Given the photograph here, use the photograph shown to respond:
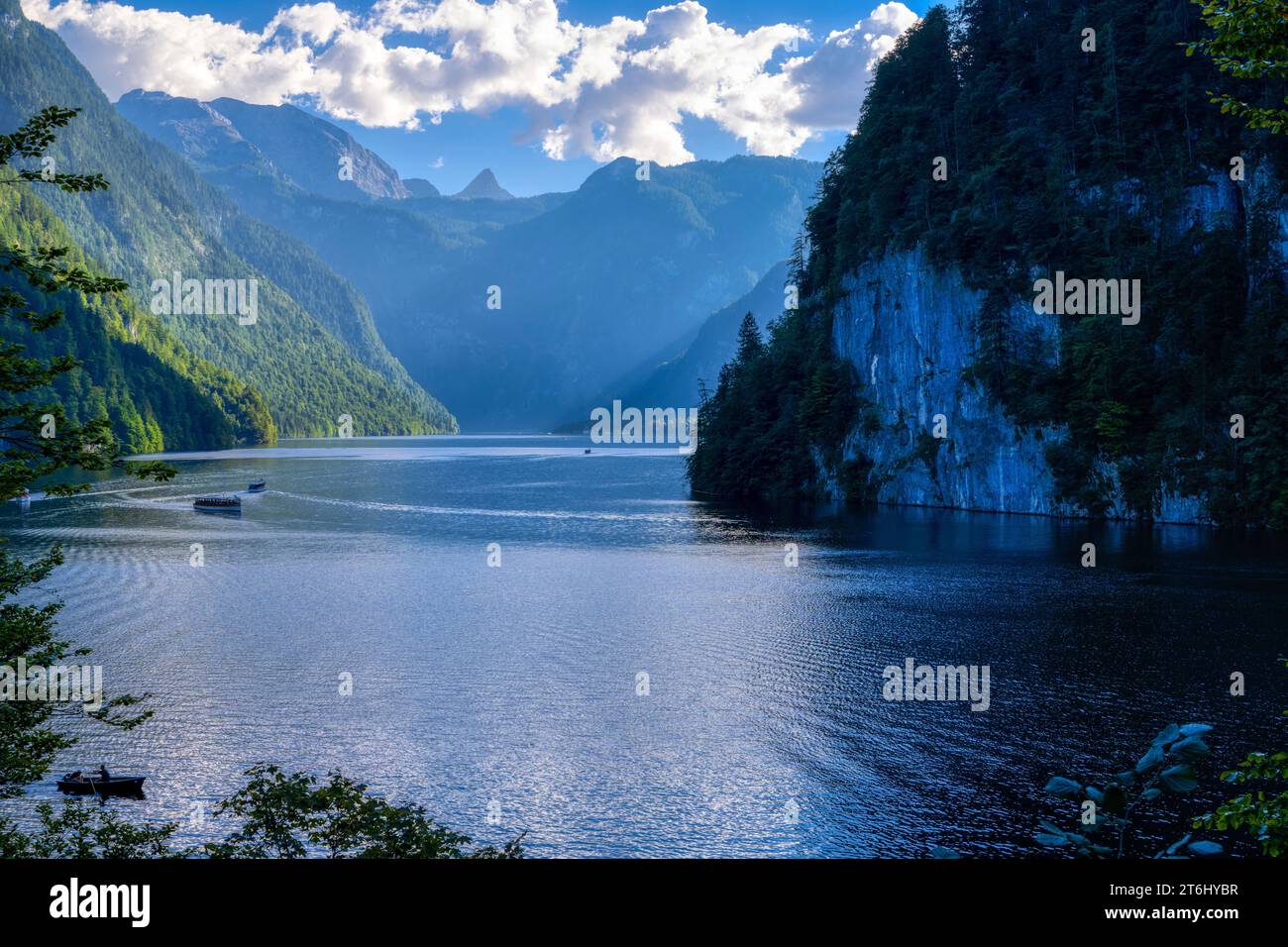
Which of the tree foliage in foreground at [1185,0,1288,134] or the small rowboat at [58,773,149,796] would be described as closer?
the tree foliage in foreground at [1185,0,1288,134]

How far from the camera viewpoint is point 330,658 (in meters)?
46.3

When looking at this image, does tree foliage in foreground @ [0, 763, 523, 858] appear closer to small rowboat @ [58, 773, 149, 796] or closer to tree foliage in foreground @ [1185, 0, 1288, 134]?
small rowboat @ [58, 773, 149, 796]

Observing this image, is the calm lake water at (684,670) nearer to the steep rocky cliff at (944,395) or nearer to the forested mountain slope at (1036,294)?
the forested mountain slope at (1036,294)

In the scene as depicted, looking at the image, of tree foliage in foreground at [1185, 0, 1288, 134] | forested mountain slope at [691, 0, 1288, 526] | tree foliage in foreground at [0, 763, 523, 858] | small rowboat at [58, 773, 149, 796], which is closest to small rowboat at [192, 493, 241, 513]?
forested mountain slope at [691, 0, 1288, 526]

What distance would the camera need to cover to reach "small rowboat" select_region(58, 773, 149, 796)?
28.4 meters

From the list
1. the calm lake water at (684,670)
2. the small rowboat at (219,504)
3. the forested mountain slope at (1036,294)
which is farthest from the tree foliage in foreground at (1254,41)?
the small rowboat at (219,504)

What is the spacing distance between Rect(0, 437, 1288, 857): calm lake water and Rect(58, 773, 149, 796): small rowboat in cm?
59

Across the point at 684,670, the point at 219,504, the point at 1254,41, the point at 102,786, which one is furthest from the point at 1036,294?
the point at 219,504

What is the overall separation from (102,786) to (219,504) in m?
95.0

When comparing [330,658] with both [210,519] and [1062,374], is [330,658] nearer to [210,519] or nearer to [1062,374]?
[210,519]

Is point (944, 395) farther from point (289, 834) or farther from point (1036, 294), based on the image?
point (289, 834)

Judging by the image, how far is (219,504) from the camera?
381 feet

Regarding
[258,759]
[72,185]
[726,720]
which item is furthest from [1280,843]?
[258,759]

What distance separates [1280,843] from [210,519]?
111525mm
